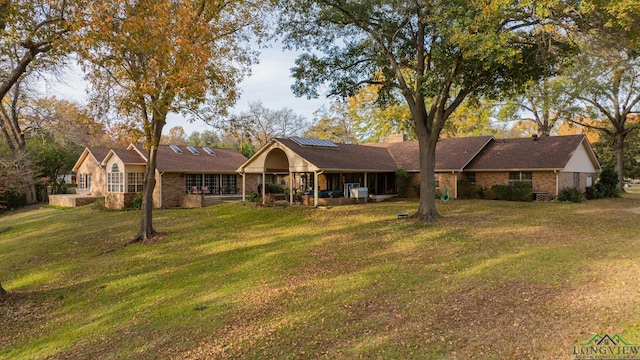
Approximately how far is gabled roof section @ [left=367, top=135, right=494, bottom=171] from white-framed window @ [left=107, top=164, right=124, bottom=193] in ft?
64.4

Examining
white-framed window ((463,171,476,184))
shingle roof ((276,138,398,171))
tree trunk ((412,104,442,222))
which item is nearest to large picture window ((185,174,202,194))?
shingle roof ((276,138,398,171))

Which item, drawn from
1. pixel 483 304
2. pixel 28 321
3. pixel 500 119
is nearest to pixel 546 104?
pixel 500 119

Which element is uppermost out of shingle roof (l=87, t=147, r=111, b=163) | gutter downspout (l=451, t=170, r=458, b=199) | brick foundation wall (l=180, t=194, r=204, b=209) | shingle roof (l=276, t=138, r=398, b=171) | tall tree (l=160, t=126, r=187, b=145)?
tall tree (l=160, t=126, r=187, b=145)

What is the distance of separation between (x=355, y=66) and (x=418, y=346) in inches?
574

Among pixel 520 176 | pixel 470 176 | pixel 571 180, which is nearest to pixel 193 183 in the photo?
pixel 470 176

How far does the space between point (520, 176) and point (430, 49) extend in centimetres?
1386

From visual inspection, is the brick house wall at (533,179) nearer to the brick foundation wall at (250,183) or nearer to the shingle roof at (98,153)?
the brick foundation wall at (250,183)

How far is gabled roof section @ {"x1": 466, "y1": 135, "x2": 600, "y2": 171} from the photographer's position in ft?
78.6

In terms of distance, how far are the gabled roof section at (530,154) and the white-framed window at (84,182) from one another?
2980 centimetres

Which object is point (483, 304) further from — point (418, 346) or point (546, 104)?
point (546, 104)

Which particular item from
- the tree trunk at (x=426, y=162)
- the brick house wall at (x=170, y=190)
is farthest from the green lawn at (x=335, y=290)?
the brick house wall at (x=170, y=190)

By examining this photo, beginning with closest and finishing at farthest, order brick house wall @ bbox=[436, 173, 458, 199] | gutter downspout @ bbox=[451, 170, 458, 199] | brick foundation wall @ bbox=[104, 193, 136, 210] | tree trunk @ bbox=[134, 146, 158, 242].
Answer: tree trunk @ bbox=[134, 146, 158, 242] < brick foundation wall @ bbox=[104, 193, 136, 210] < gutter downspout @ bbox=[451, 170, 458, 199] < brick house wall @ bbox=[436, 173, 458, 199]

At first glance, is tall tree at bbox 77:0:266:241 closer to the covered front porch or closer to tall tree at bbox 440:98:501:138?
the covered front porch

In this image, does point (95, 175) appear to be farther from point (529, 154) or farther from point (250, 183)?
point (529, 154)
